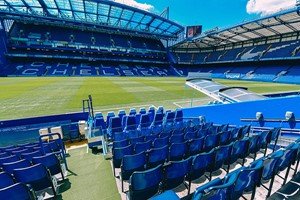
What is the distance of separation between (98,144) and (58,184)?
7.07ft

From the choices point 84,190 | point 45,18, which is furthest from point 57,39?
point 84,190

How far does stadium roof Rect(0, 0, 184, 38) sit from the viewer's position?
39906mm

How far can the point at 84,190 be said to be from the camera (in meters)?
3.49

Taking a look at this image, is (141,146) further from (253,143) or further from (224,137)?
(253,143)

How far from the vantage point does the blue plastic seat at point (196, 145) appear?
396cm

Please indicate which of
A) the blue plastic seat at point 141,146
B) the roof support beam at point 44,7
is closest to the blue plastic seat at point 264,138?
the blue plastic seat at point 141,146

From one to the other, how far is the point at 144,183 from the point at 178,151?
4.88 ft

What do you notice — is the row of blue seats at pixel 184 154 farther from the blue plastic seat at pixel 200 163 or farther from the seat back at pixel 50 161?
the seat back at pixel 50 161

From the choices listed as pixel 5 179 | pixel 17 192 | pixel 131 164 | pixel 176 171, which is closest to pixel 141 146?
pixel 131 164

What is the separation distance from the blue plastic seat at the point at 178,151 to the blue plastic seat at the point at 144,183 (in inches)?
41.9

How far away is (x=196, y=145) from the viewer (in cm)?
405

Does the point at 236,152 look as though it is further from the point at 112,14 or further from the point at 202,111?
the point at 112,14

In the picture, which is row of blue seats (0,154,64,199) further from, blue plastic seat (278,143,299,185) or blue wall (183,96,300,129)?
blue wall (183,96,300,129)

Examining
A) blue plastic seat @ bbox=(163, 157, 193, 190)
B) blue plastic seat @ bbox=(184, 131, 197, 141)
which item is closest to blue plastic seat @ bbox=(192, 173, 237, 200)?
blue plastic seat @ bbox=(163, 157, 193, 190)
